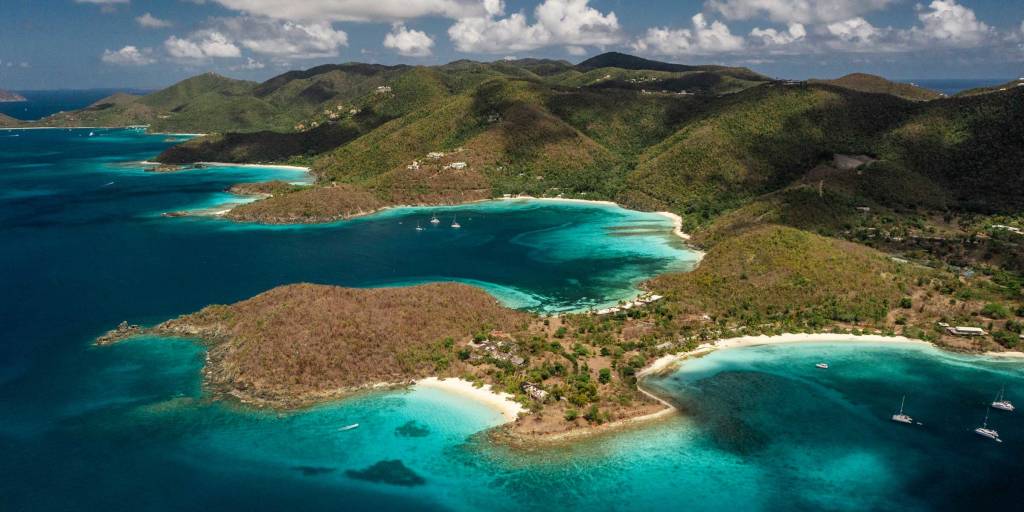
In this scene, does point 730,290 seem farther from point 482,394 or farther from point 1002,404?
point 482,394

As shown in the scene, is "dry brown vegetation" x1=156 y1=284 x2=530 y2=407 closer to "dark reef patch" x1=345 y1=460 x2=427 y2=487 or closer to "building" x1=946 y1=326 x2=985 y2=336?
"dark reef patch" x1=345 y1=460 x2=427 y2=487

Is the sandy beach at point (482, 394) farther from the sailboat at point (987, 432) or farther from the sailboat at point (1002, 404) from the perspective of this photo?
the sailboat at point (1002, 404)

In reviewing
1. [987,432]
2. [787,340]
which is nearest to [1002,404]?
[987,432]

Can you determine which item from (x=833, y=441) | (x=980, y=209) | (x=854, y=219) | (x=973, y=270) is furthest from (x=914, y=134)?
(x=833, y=441)

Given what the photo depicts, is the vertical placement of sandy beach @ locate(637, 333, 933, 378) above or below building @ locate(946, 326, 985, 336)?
below

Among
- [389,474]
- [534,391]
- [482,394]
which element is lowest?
[389,474]

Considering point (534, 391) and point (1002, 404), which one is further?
point (534, 391)

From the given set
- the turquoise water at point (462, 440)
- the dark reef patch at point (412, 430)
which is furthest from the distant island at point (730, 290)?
the dark reef patch at point (412, 430)

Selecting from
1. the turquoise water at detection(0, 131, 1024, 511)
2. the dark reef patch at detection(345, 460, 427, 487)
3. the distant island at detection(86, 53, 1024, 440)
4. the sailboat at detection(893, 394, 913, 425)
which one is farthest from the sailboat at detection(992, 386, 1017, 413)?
the dark reef patch at detection(345, 460, 427, 487)
